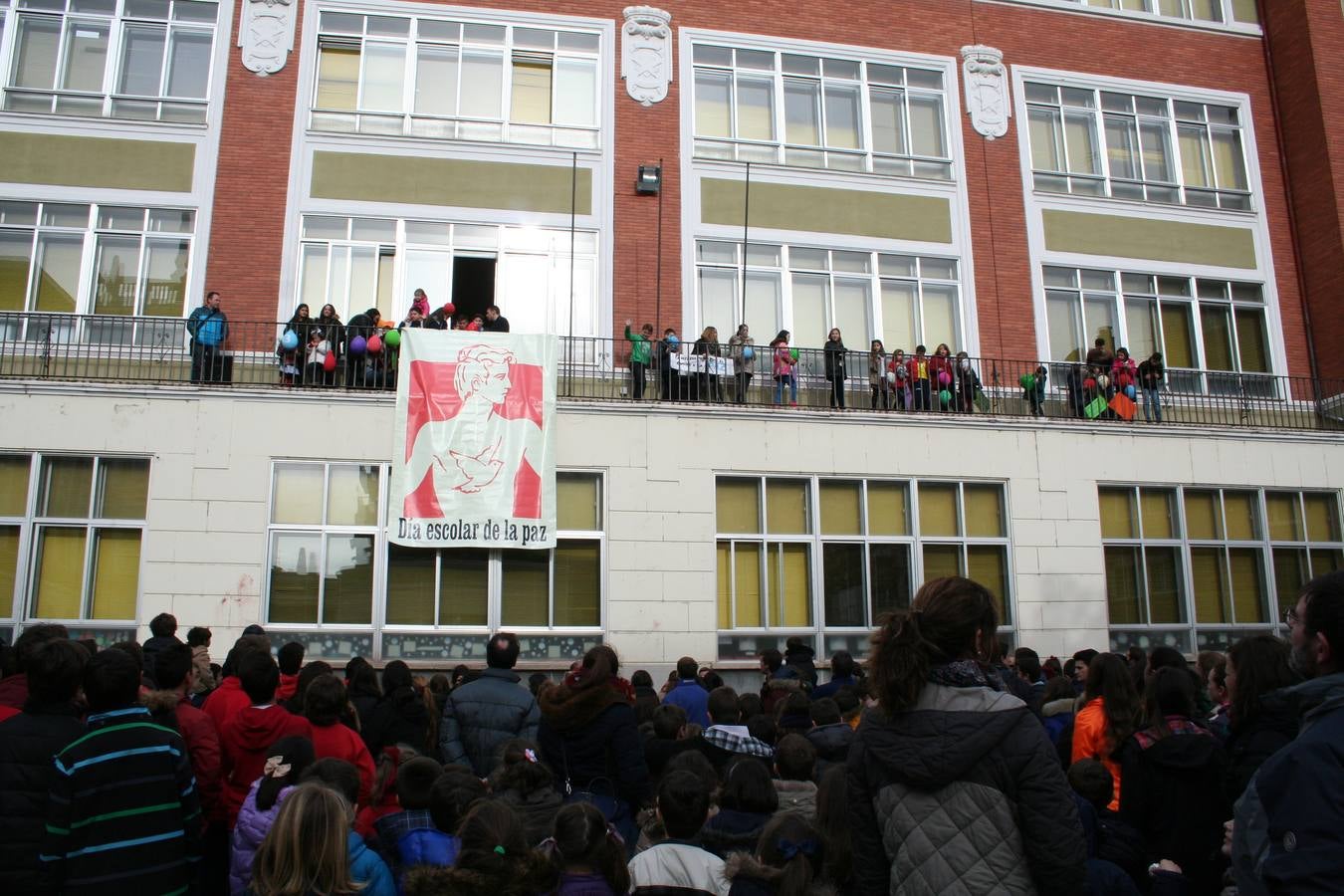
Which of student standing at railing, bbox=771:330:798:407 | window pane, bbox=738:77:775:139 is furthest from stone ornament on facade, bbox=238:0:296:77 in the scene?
student standing at railing, bbox=771:330:798:407

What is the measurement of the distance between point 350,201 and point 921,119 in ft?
36.8

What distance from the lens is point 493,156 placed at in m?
19.5

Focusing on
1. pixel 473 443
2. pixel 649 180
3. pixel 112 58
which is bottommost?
pixel 473 443

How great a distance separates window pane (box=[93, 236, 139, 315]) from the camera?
1817cm

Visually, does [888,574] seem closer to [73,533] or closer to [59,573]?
[73,533]

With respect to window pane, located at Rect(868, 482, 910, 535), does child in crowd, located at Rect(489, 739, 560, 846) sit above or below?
below

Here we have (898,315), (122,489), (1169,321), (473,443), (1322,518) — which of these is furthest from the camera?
(1169,321)

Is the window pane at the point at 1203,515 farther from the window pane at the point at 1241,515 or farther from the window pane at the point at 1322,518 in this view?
the window pane at the point at 1322,518

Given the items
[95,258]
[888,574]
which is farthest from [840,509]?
[95,258]

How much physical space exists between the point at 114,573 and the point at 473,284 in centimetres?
744

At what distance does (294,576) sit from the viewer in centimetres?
1641

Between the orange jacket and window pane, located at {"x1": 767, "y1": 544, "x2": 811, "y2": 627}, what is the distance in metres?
11.4

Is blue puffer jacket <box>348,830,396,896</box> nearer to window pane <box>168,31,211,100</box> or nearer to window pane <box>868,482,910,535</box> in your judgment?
window pane <box>868,482,910,535</box>

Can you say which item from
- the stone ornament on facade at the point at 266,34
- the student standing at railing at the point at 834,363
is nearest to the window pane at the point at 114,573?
the stone ornament on facade at the point at 266,34
